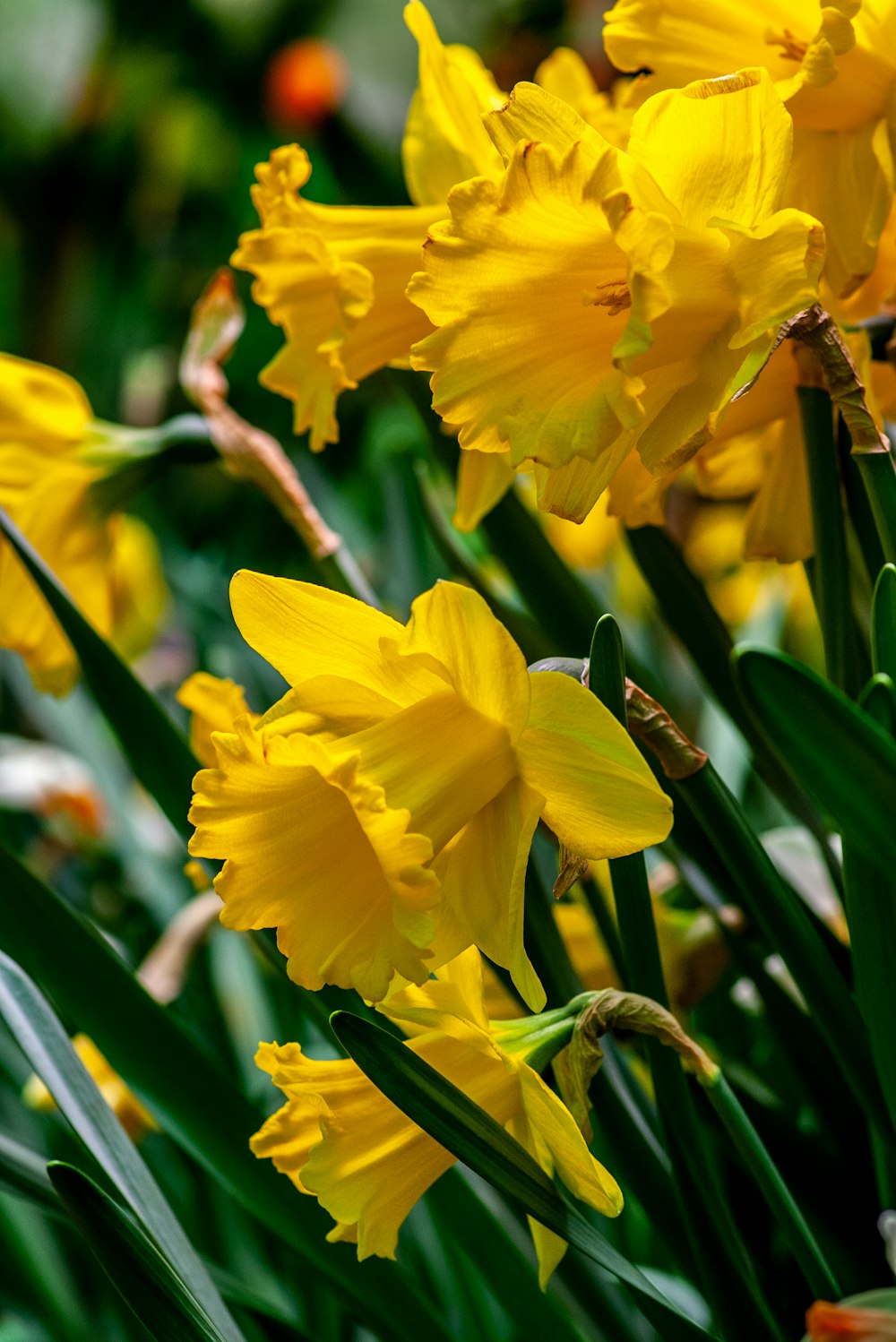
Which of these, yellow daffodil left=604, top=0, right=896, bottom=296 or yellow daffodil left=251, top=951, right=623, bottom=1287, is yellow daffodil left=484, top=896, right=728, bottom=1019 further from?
yellow daffodil left=604, top=0, right=896, bottom=296

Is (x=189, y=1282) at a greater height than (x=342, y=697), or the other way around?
(x=342, y=697)

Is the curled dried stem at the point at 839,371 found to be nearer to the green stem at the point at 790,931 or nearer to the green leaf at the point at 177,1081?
the green stem at the point at 790,931

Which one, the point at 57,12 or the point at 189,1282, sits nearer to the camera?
the point at 189,1282

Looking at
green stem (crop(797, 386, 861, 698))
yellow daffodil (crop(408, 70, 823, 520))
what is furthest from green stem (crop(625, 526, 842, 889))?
yellow daffodil (crop(408, 70, 823, 520))

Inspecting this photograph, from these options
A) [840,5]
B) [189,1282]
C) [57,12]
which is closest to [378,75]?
[57,12]

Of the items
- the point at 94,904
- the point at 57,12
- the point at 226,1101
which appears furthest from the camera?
the point at 57,12

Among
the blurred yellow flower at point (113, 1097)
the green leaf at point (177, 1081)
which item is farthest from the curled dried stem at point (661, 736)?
the blurred yellow flower at point (113, 1097)

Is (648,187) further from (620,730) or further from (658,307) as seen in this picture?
(620,730)
